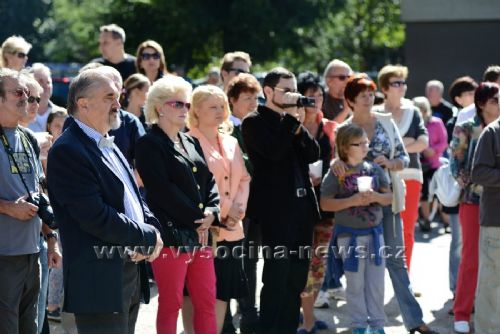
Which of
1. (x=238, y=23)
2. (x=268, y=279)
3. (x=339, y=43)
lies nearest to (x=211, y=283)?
(x=268, y=279)

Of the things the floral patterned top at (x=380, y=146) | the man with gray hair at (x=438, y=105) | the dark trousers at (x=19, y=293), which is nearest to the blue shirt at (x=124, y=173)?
the dark trousers at (x=19, y=293)

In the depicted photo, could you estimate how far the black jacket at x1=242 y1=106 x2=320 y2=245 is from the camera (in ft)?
21.2

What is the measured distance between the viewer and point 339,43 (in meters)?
43.0

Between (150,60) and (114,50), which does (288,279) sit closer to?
(150,60)

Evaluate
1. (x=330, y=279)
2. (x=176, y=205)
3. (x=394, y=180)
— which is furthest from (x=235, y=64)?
(x=176, y=205)

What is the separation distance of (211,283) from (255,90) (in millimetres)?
2014

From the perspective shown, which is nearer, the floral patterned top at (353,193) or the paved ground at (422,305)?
the floral patterned top at (353,193)

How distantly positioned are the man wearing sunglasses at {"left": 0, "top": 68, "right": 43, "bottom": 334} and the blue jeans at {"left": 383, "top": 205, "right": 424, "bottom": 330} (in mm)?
3154

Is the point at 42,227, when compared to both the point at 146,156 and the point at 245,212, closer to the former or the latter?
the point at 146,156

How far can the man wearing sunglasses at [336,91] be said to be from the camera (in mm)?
8273

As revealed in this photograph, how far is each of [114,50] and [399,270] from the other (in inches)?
155

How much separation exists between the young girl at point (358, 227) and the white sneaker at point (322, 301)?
46.5 inches

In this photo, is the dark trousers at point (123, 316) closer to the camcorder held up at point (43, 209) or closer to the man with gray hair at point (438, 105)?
the camcorder held up at point (43, 209)

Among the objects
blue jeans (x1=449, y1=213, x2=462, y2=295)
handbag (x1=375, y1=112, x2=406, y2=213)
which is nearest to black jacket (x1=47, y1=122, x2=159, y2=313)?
handbag (x1=375, y1=112, x2=406, y2=213)
